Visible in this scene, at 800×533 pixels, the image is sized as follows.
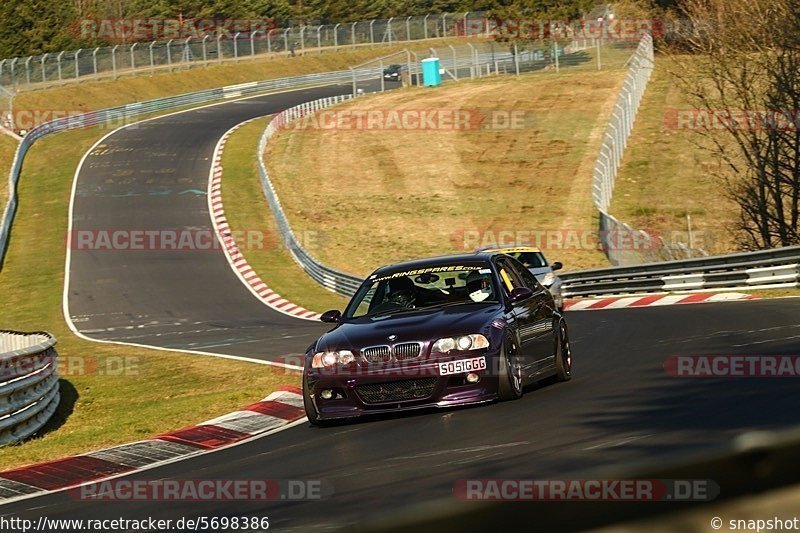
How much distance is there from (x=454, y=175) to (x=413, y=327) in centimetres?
3845

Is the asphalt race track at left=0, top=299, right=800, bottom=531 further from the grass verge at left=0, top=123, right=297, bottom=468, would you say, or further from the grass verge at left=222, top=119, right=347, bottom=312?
the grass verge at left=222, top=119, right=347, bottom=312

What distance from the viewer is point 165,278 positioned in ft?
119

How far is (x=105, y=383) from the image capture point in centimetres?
1977

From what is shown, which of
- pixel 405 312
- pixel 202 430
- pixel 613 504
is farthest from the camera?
pixel 202 430

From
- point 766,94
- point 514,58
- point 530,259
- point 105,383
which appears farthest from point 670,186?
point 514,58

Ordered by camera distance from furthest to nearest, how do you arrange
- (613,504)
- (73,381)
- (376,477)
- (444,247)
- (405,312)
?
1. (444,247)
2. (73,381)
3. (405,312)
4. (376,477)
5. (613,504)

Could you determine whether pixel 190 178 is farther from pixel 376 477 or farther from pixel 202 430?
pixel 376 477

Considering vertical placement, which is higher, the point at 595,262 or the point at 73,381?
the point at 73,381

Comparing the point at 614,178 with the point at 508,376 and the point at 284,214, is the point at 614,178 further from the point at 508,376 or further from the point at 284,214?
the point at 508,376

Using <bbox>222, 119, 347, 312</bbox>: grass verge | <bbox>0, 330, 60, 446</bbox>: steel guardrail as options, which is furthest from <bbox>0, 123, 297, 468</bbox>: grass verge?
<bbox>222, 119, 347, 312</bbox>: grass verge

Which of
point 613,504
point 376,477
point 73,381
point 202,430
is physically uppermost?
point 613,504

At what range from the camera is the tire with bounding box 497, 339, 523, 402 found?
36.0 ft

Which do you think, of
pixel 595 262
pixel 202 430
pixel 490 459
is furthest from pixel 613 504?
pixel 595 262

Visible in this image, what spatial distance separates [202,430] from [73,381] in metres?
8.29
